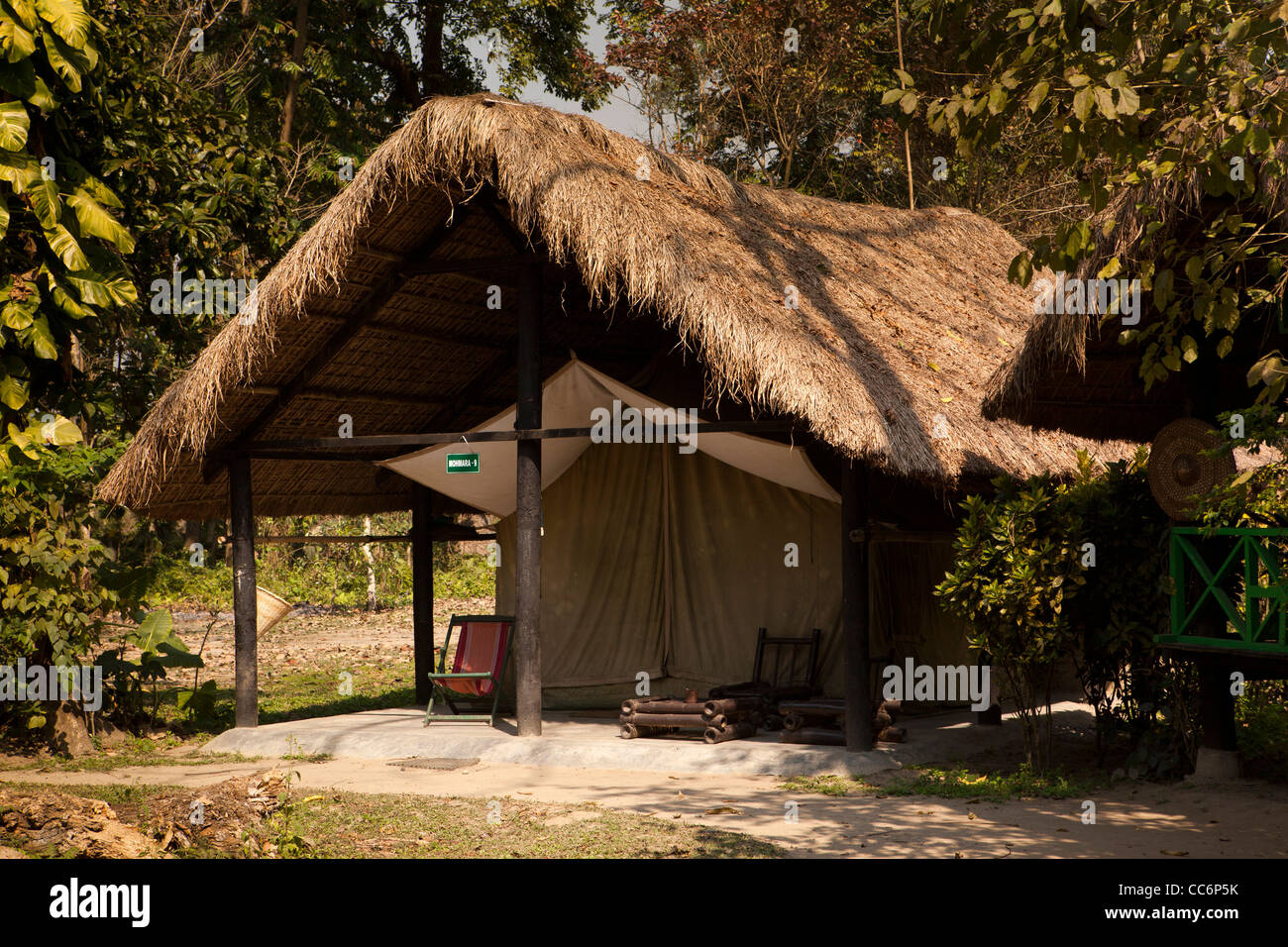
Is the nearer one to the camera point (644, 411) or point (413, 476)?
point (644, 411)

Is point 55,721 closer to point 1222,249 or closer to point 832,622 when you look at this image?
point 832,622

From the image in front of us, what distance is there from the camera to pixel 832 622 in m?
8.96

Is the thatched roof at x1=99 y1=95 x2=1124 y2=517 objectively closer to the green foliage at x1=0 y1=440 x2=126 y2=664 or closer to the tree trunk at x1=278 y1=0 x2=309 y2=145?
the green foliage at x1=0 y1=440 x2=126 y2=664

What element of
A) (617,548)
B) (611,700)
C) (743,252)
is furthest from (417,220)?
(611,700)

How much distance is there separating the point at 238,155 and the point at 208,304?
135 cm

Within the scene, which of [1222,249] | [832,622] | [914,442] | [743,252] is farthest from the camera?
[832,622]

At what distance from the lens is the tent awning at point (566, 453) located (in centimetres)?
816

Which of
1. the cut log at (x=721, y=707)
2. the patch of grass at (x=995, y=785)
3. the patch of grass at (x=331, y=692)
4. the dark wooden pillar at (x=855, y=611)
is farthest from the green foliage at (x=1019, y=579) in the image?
the patch of grass at (x=331, y=692)

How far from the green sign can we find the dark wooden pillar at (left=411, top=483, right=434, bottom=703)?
60.6 inches

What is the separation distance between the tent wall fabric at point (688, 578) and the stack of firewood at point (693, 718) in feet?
3.76

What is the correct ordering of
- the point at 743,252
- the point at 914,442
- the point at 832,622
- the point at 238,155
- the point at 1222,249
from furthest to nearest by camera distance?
the point at 238,155
the point at 832,622
the point at 743,252
the point at 914,442
the point at 1222,249

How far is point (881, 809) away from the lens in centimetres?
609

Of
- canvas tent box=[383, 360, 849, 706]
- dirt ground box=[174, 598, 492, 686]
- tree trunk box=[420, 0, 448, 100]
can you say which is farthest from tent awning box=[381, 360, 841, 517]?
tree trunk box=[420, 0, 448, 100]

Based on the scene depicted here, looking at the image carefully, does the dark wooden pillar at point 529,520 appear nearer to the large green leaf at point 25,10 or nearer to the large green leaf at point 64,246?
the large green leaf at point 64,246
